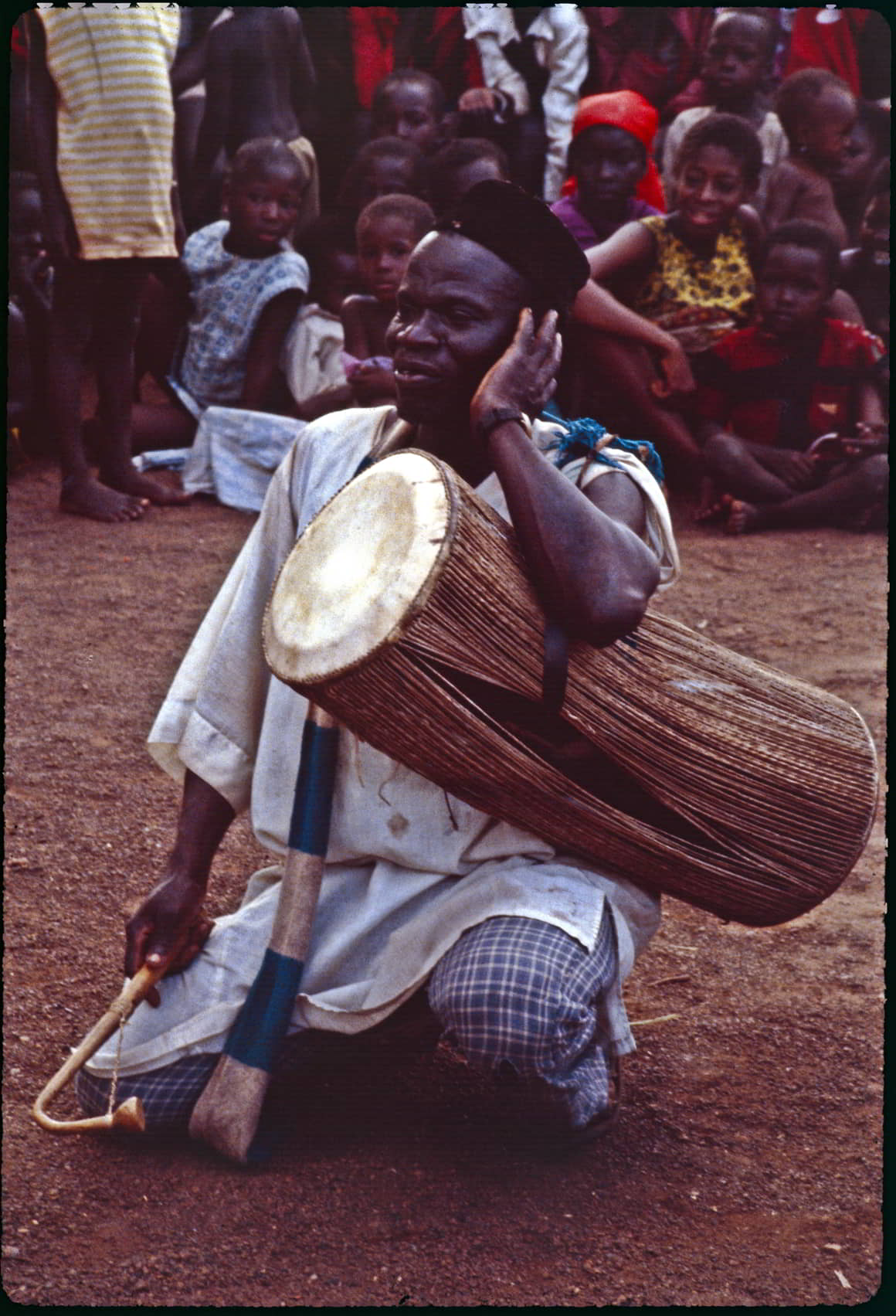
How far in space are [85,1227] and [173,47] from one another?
4265 mm

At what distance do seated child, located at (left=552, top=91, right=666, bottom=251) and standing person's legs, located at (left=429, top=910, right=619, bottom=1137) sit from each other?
4.36 metres

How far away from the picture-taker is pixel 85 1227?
201cm

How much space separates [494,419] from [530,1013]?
0.80 m

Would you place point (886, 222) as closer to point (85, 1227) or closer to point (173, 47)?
point (173, 47)

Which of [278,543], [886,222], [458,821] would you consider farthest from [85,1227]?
[886,222]

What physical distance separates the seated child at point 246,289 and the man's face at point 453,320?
4.01 meters

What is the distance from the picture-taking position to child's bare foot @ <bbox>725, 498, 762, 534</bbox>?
570 cm

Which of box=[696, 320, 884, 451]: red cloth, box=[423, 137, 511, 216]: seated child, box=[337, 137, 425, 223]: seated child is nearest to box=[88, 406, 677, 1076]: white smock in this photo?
box=[696, 320, 884, 451]: red cloth

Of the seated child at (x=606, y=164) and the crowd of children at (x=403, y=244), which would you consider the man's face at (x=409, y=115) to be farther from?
the seated child at (x=606, y=164)

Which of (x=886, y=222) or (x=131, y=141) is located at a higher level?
(x=131, y=141)

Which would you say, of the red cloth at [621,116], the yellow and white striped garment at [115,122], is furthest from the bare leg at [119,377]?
the red cloth at [621,116]

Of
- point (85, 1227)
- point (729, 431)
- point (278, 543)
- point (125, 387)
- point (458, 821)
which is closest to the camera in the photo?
point (85, 1227)

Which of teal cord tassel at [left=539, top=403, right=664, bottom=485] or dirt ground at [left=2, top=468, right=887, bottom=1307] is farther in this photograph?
teal cord tassel at [left=539, top=403, right=664, bottom=485]

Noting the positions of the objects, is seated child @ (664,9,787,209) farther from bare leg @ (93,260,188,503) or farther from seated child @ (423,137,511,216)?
bare leg @ (93,260,188,503)
